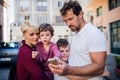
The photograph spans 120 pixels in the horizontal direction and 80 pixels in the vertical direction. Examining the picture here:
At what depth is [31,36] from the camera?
10.9ft

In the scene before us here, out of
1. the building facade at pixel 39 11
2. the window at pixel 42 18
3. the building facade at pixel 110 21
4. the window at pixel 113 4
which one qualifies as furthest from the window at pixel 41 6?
the window at pixel 113 4

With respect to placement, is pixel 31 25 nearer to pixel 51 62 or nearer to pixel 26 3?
pixel 51 62

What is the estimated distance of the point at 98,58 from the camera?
7.53ft

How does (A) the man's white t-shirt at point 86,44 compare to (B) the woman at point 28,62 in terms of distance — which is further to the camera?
(B) the woman at point 28,62

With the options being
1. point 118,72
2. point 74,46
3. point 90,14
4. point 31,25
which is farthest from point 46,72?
point 90,14

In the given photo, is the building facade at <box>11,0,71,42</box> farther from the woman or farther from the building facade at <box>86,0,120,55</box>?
the woman

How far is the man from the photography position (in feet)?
7.49

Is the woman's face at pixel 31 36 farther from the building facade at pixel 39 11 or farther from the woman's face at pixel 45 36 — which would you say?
the building facade at pixel 39 11

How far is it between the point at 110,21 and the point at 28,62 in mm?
25112

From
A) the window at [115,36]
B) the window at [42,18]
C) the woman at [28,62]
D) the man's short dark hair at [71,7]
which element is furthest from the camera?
the window at [42,18]

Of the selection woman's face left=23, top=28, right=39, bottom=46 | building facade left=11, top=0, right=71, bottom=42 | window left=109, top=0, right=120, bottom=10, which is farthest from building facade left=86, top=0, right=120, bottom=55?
woman's face left=23, top=28, right=39, bottom=46

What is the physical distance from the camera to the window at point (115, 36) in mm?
25500

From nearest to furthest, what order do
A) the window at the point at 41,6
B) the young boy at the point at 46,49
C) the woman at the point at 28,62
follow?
1. the woman at the point at 28,62
2. the young boy at the point at 46,49
3. the window at the point at 41,6

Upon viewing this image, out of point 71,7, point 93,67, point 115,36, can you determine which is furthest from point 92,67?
point 115,36
